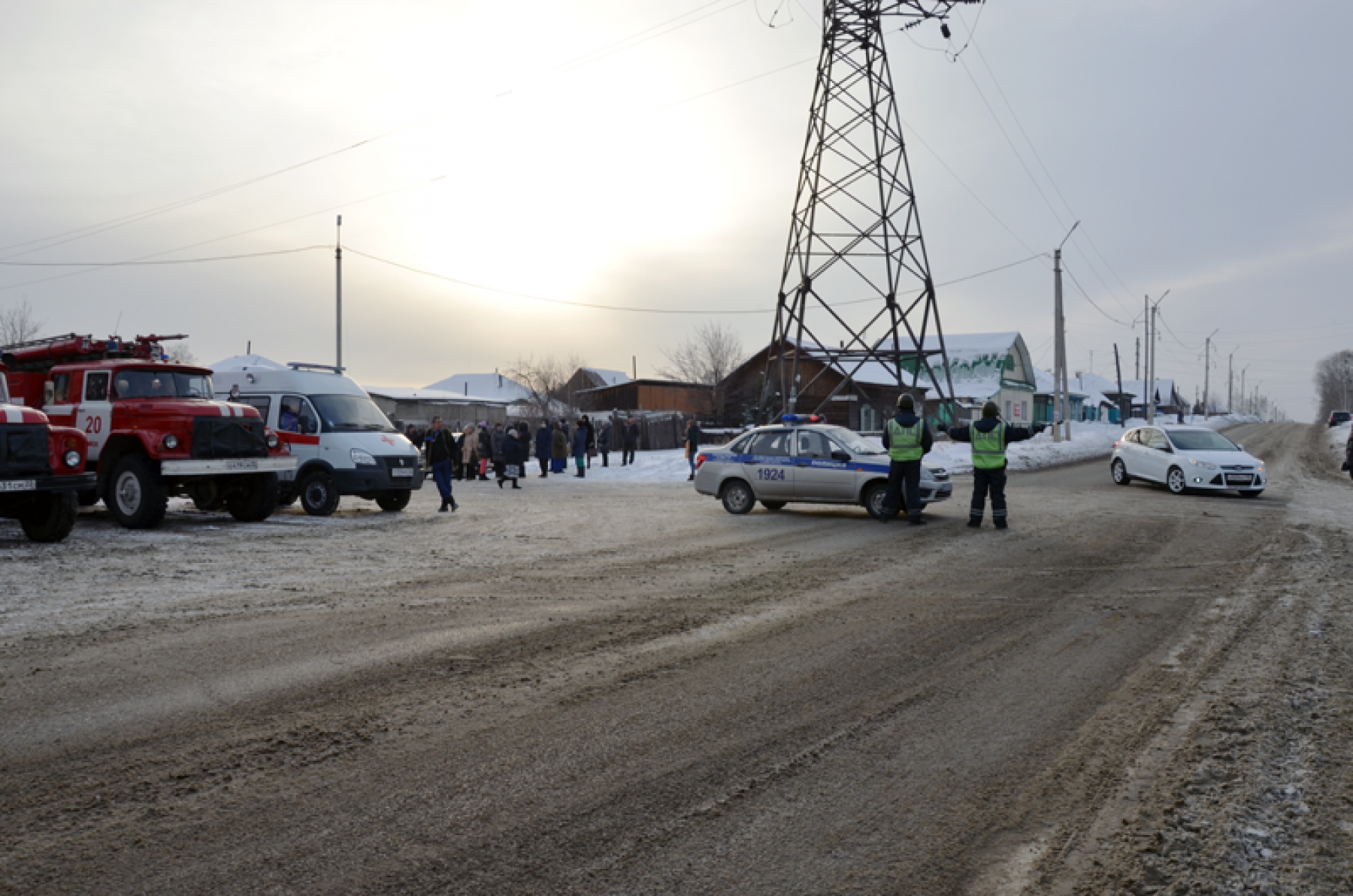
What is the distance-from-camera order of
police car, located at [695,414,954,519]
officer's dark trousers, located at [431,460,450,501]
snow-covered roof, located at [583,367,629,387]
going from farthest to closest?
snow-covered roof, located at [583,367,629,387] < officer's dark trousers, located at [431,460,450,501] < police car, located at [695,414,954,519]

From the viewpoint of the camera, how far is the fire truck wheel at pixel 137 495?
44.8 ft

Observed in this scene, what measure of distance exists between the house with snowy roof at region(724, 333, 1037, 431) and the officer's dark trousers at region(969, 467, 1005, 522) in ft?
78.4

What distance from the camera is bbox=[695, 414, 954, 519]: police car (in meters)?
15.1

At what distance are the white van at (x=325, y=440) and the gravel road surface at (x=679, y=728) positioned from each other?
632 centimetres

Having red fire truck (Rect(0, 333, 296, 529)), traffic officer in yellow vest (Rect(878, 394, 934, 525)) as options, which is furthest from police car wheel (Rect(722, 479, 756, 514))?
red fire truck (Rect(0, 333, 296, 529))

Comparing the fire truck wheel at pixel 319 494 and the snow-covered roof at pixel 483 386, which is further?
the snow-covered roof at pixel 483 386

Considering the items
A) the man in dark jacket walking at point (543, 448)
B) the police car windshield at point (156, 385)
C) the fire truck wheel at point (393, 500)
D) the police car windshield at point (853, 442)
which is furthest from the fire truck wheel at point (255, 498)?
the man in dark jacket walking at point (543, 448)

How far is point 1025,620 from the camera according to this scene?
24.3 feet

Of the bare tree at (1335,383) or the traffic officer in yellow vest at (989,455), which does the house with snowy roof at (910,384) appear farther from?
the bare tree at (1335,383)

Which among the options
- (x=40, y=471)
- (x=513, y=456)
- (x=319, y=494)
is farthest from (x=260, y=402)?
(x=513, y=456)

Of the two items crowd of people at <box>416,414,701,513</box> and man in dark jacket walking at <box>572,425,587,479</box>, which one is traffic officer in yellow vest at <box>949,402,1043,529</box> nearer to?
crowd of people at <box>416,414,701,513</box>

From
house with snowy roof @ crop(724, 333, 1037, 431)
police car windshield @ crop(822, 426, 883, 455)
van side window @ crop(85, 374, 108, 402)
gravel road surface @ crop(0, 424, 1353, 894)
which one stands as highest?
house with snowy roof @ crop(724, 333, 1037, 431)

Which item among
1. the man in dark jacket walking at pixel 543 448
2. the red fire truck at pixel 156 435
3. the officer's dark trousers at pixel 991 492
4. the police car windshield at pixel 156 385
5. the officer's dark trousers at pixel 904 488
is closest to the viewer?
the officer's dark trousers at pixel 991 492

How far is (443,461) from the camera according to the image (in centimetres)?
1814
